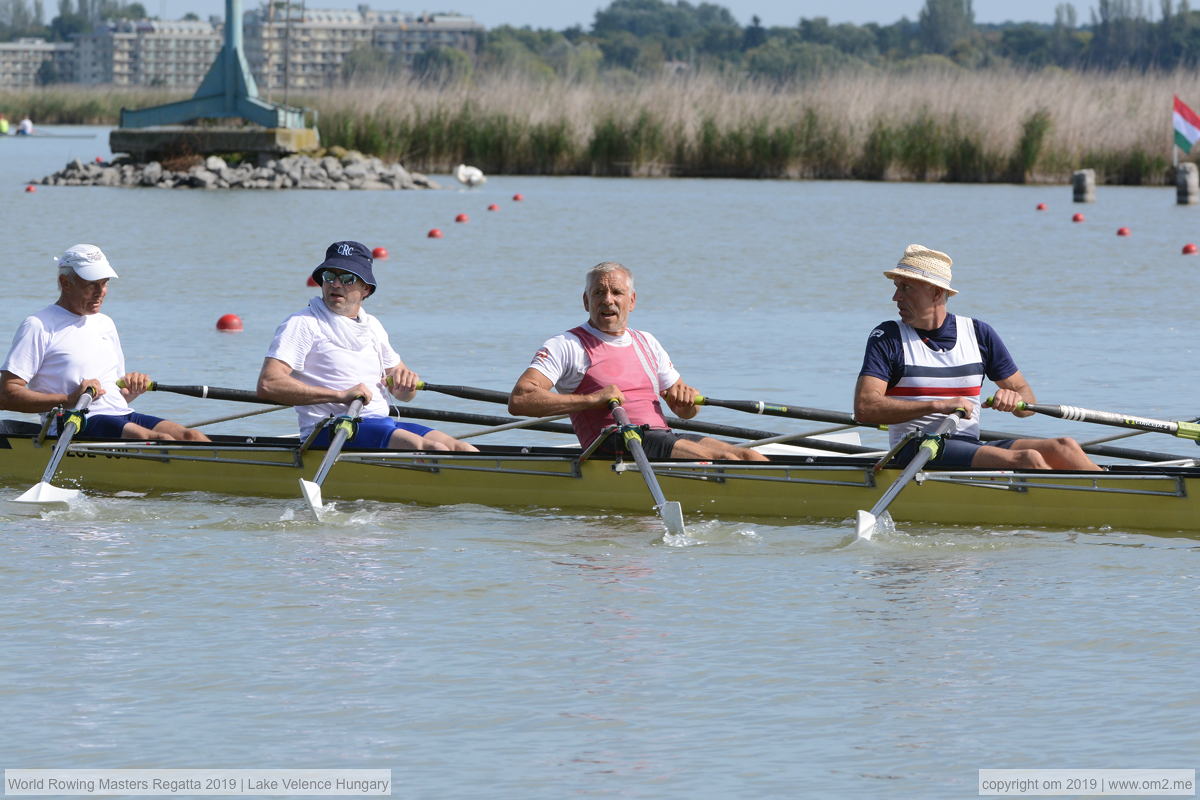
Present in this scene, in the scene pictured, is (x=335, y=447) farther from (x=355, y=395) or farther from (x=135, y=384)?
(x=135, y=384)

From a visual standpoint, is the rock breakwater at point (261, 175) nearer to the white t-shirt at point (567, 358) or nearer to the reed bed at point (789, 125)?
the reed bed at point (789, 125)

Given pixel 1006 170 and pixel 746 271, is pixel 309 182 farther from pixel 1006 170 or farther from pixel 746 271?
pixel 746 271

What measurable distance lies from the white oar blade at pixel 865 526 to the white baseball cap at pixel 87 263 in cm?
352

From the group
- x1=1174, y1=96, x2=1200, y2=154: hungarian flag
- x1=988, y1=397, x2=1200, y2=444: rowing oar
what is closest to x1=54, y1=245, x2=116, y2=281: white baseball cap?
x1=988, y1=397, x2=1200, y2=444: rowing oar

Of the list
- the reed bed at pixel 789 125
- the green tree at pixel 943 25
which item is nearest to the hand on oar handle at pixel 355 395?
the reed bed at pixel 789 125

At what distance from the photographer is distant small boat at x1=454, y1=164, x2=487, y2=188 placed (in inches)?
1526

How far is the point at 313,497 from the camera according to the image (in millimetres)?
8641

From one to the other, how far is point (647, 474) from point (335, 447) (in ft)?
4.78

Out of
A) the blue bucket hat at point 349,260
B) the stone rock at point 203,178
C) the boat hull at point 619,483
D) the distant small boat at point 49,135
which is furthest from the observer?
the distant small boat at point 49,135

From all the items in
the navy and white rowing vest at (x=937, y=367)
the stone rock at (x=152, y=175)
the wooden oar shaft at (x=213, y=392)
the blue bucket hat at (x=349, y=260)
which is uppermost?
the blue bucket hat at (x=349, y=260)

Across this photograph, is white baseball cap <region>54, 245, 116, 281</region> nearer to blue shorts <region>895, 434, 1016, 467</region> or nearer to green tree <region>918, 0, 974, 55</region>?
blue shorts <region>895, 434, 1016, 467</region>

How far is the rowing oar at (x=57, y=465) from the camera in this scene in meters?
8.96

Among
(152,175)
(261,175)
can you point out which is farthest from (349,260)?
(152,175)

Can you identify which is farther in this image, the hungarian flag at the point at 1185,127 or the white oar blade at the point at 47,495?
the hungarian flag at the point at 1185,127
